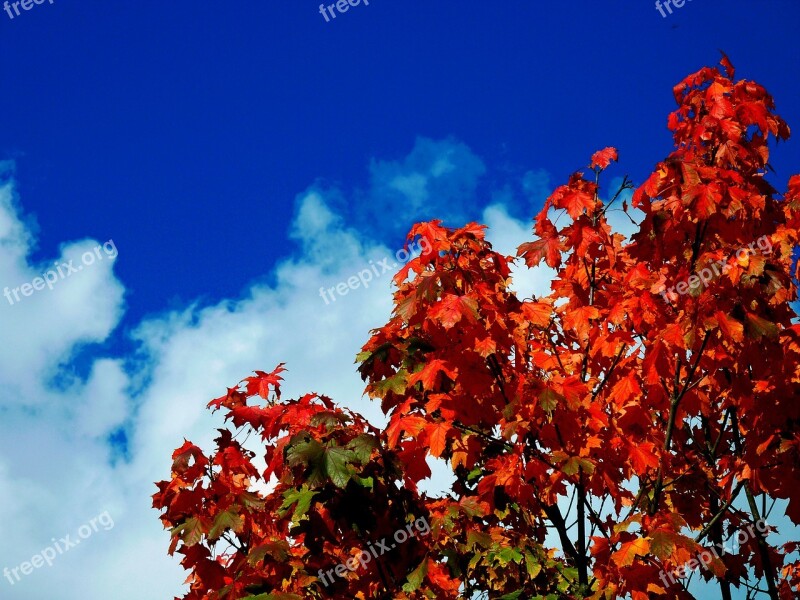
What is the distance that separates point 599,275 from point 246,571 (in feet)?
15.3

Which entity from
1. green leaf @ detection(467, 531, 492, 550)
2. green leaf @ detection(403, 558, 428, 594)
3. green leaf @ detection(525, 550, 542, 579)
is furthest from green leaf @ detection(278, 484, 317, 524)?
green leaf @ detection(525, 550, 542, 579)

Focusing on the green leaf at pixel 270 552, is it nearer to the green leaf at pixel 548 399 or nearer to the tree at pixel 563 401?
the tree at pixel 563 401

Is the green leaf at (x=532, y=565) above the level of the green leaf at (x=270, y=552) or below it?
below

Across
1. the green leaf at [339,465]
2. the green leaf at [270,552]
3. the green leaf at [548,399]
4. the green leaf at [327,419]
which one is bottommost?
the green leaf at [548,399]

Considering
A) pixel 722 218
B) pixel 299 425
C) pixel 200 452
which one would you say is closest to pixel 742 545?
pixel 722 218

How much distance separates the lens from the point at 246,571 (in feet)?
22.1

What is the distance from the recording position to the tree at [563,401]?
5.73 m

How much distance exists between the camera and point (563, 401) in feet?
18.7

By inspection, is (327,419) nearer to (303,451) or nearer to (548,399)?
(303,451)

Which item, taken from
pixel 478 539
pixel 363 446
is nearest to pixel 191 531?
pixel 363 446

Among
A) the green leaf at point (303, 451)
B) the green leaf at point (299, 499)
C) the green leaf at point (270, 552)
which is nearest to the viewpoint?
the green leaf at point (303, 451)

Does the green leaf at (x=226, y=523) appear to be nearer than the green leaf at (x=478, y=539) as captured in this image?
Yes

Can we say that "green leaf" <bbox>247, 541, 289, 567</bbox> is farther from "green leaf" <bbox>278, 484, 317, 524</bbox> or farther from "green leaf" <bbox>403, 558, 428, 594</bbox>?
"green leaf" <bbox>403, 558, 428, 594</bbox>

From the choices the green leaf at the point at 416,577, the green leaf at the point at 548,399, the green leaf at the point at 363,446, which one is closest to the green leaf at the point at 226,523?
the green leaf at the point at 363,446
